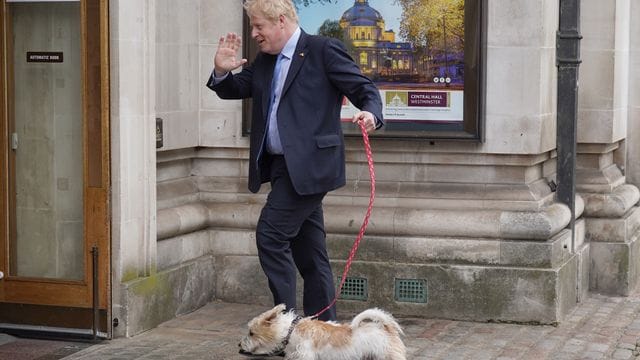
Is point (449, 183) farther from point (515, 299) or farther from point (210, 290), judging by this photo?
point (210, 290)

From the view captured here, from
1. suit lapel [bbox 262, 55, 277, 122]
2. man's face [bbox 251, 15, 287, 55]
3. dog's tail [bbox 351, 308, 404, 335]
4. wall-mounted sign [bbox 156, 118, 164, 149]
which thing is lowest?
dog's tail [bbox 351, 308, 404, 335]

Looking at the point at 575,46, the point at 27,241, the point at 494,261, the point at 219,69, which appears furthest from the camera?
the point at 575,46

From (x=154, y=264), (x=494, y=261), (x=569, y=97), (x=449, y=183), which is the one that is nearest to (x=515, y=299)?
(x=494, y=261)

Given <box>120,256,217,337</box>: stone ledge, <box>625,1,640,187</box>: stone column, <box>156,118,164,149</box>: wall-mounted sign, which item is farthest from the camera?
<box>625,1,640,187</box>: stone column

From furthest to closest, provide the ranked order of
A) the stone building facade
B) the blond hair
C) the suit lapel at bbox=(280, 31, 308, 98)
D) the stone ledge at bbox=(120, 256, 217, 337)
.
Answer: the stone building facade, the stone ledge at bbox=(120, 256, 217, 337), the suit lapel at bbox=(280, 31, 308, 98), the blond hair

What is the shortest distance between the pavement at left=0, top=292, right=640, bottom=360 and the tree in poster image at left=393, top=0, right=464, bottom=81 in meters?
1.79

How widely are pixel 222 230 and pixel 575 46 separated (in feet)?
9.21

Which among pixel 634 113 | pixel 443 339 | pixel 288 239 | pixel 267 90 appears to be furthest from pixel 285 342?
pixel 634 113

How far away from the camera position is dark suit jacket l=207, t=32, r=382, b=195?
22.4ft

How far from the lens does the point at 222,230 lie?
893 centimetres

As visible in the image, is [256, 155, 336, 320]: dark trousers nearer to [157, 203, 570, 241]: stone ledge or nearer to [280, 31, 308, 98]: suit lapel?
[280, 31, 308, 98]: suit lapel

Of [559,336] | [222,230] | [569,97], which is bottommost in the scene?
[559,336]

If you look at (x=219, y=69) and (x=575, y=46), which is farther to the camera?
(x=575, y=46)

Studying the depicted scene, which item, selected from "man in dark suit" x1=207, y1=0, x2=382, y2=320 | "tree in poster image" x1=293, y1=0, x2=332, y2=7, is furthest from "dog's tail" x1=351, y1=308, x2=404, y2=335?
"tree in poster image" x1=293, y1=0, x2=332, y2=7
